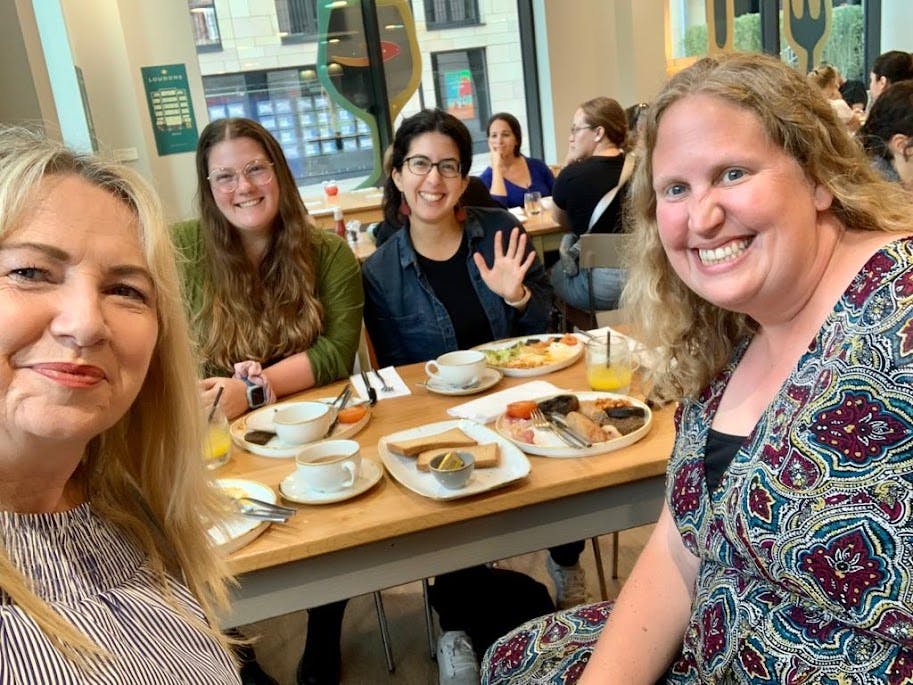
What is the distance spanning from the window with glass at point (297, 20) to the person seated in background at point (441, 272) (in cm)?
422

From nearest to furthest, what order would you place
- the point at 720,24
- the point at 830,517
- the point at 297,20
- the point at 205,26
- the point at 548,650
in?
the point at 830,517, the point at 548,650, the point at 205,26, the point at 297,20, the point at 720,24

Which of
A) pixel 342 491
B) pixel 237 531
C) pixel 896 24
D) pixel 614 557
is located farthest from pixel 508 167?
pixel 896 24

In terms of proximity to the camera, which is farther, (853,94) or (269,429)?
(853,94)

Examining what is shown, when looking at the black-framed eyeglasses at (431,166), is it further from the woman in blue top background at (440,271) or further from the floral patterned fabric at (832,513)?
the floral patterned fabric at (832,513)

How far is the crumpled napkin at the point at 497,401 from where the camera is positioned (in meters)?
1.66

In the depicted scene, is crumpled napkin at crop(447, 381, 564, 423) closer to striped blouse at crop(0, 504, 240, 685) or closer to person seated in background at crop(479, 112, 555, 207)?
striped blouse at crop(0, 504, 240, 685)

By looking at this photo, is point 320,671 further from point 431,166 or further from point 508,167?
point 508,167

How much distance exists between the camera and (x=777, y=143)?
3.39 feet

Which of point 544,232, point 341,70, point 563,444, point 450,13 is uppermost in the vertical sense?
point 450,13

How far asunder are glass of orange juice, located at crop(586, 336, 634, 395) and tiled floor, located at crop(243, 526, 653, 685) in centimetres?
90

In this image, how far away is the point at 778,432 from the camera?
977 millimetres

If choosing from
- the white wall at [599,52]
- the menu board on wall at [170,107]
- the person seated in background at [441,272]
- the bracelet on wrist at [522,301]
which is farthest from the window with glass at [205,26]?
the bracelet on wrist at [522,301]

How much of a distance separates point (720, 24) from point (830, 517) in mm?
7354

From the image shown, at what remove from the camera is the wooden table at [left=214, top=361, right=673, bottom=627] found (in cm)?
128
